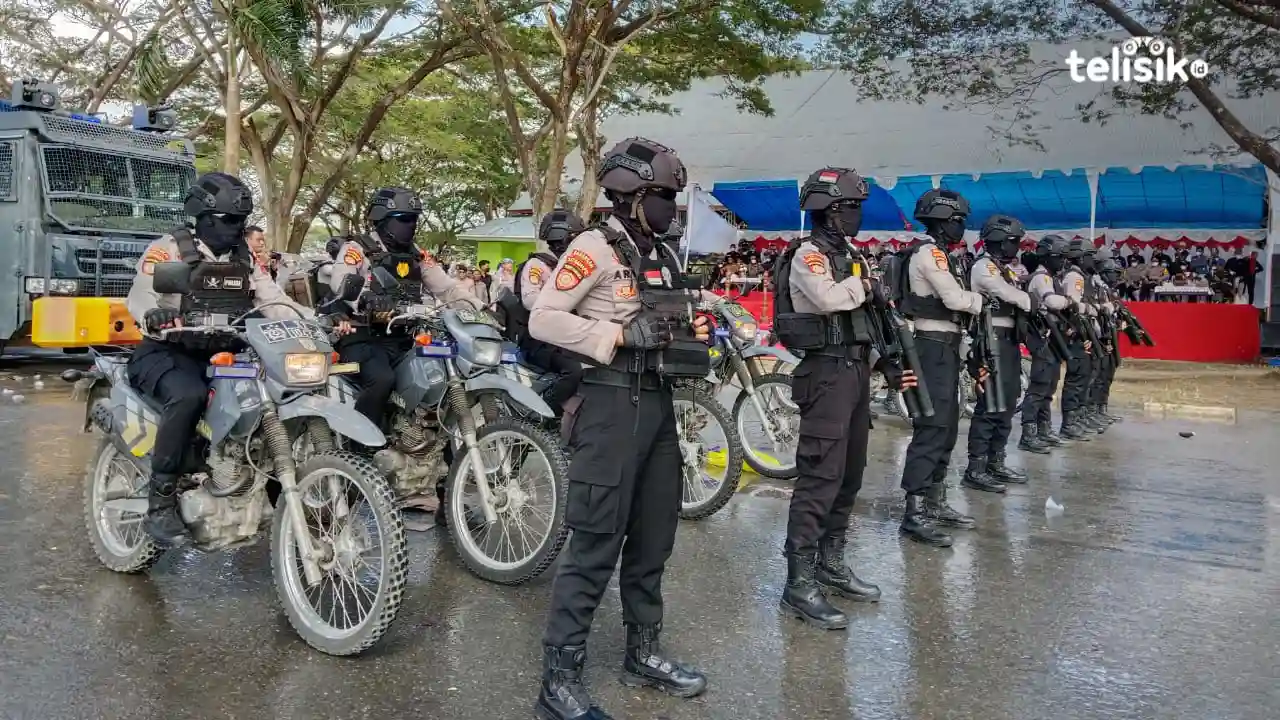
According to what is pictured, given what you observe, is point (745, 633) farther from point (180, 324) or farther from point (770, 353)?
point (770, 353)

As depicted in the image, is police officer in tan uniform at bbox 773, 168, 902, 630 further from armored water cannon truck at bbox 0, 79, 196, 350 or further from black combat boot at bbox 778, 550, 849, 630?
armored water cannon truck at bbox 0, 79, 196, 350

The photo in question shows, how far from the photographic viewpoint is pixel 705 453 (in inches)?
251

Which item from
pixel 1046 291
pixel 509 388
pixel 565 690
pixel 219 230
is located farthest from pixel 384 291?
pixel 1046 291

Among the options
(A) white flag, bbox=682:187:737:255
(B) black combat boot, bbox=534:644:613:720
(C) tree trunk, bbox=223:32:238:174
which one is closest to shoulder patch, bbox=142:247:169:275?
(B) black combat boot, bbox=534:644:613:720

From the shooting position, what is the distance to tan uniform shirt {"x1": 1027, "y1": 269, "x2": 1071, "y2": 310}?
354 inches

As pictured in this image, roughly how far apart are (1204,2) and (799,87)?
9.75 m

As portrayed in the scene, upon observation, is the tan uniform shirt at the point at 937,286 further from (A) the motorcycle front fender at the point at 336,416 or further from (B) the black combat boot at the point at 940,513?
(A) the motorcycle front fender at the point at 336,416

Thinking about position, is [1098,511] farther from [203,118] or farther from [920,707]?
[203,118]

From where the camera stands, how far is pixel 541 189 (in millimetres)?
17234

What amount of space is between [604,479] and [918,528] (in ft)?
9.94

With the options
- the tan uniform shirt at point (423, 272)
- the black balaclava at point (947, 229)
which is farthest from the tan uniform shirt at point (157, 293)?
the black balaclava at point (947, 229)

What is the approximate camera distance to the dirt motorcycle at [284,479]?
3.93 m

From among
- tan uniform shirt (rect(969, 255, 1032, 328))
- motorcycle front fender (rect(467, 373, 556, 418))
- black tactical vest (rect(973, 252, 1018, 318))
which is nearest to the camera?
motorcycle front fender (rect(467, 373, 556, 418))

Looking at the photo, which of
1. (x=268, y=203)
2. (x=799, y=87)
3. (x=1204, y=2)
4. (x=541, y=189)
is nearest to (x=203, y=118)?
(x=268, y=203)
